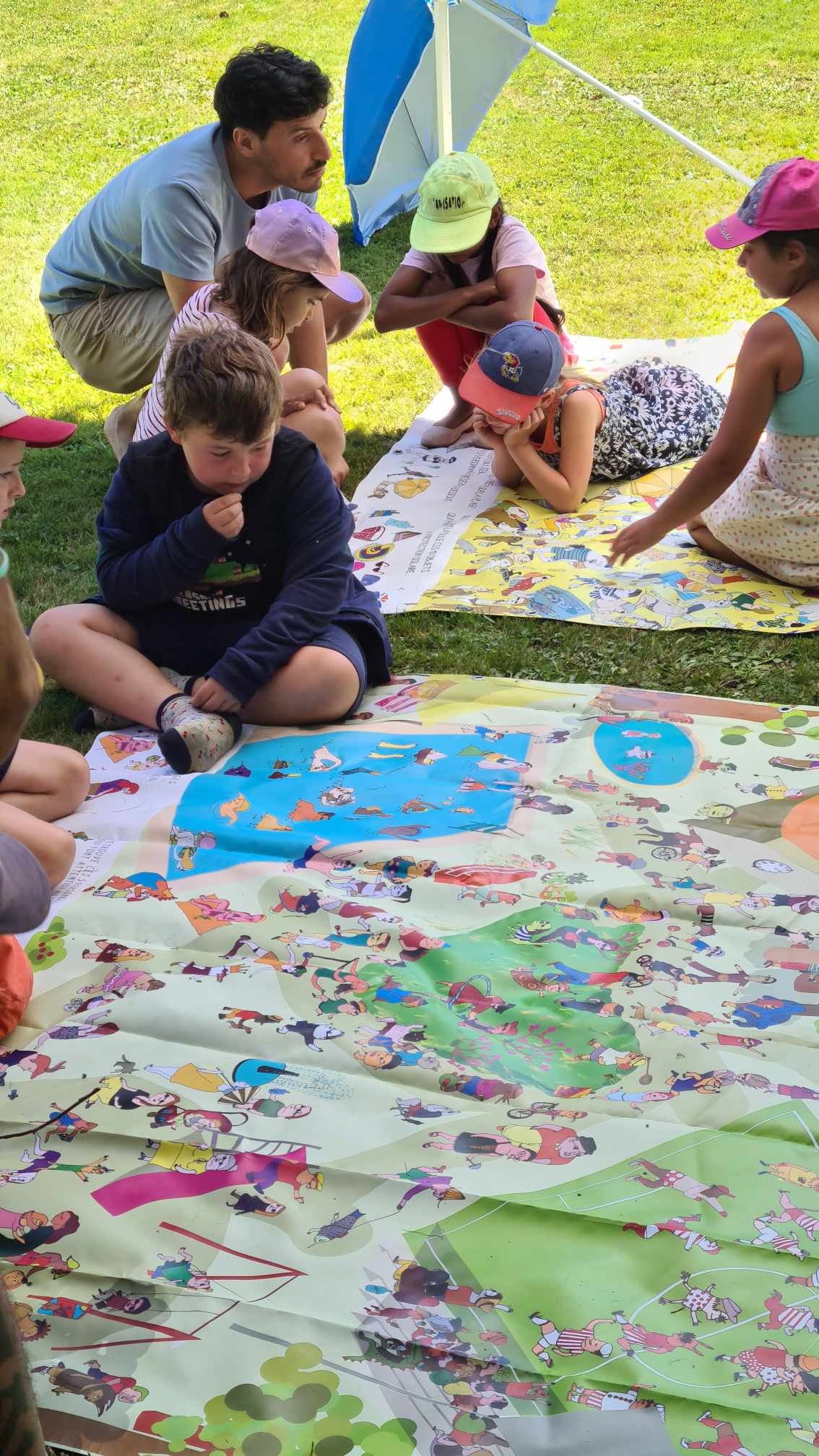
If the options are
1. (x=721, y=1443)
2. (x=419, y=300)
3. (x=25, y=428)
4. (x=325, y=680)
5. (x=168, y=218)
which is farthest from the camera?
(x=419, y=300)

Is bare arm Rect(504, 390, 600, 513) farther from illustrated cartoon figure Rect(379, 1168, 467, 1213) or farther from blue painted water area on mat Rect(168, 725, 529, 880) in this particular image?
illustrated cartoon figure Rect(379, 1168, 467, 1213)

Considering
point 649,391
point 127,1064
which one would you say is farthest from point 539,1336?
point 649,391

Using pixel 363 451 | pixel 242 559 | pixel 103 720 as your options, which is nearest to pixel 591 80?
pixel 363 451

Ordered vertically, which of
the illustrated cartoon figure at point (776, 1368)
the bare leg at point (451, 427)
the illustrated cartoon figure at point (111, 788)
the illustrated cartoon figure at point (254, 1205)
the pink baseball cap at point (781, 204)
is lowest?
the illustrated cartoon figure at point (111, 788)

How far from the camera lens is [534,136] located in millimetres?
6930

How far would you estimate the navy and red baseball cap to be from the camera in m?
3.12

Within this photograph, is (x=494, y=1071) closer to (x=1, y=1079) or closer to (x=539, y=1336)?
(x=539, y=1336)

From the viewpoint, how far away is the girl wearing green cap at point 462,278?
3512 mm

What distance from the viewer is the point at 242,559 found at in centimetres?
255

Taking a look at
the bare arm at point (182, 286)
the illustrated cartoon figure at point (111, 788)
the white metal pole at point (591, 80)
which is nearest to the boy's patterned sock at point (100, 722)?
the illustrated cartoon figure at point (111, 788)

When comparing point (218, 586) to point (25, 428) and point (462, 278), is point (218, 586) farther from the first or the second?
point (462, 278)

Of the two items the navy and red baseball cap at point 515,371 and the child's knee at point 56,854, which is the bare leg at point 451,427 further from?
the child's knee at point 56,854

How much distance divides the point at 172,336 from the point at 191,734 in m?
0.95

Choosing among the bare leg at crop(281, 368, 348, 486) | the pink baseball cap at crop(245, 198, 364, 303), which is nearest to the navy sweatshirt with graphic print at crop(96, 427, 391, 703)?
the pink baseball cap at crop(245, 198, 364, 303)
